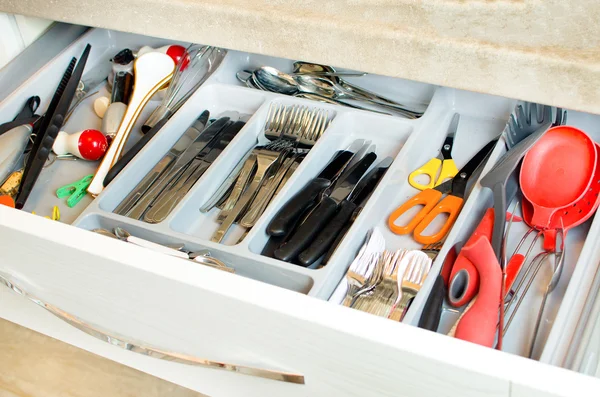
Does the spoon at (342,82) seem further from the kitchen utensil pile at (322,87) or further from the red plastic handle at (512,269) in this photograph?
the red plastic handle at (512,269)

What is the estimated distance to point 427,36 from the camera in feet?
2.15

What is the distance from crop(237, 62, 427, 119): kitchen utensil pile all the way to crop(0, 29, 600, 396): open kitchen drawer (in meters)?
0.02

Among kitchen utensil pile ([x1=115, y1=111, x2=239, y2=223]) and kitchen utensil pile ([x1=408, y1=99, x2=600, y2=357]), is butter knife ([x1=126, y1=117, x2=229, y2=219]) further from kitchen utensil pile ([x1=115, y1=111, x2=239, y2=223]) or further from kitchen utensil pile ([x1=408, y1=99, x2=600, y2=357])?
kitchen utensil pile ([x1=408, y1=99, x2=600, y2=357])

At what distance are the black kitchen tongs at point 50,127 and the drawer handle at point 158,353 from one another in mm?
120

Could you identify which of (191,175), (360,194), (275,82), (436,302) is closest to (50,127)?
(191,175)

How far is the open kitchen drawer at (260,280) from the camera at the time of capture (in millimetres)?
484

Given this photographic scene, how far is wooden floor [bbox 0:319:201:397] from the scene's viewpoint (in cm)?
91

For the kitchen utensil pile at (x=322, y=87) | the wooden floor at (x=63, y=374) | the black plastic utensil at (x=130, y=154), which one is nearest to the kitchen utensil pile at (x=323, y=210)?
the kitchen utensil pile at (x=322, y=87)

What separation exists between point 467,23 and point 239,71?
0.40 meters

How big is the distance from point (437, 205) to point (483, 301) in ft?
0.51

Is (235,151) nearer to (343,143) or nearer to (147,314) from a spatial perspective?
(343,143)

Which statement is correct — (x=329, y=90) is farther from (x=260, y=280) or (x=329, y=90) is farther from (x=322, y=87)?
(x=260, y=280)

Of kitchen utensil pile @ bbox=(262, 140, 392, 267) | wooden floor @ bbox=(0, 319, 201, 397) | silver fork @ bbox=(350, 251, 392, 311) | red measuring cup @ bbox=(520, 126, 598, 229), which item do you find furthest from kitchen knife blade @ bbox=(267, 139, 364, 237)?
wooden floor @ bbox=(0, 319, 201, 397)

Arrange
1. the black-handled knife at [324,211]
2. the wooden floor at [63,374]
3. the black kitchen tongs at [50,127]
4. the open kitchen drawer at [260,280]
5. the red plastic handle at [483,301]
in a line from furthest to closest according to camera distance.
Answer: the wooden floor at [63,374], the black kitchen tongs at [50,127], the black-handled knife at [324,211], the red plastic handle at [483,301], the open kitchen drawer at [260,280]
